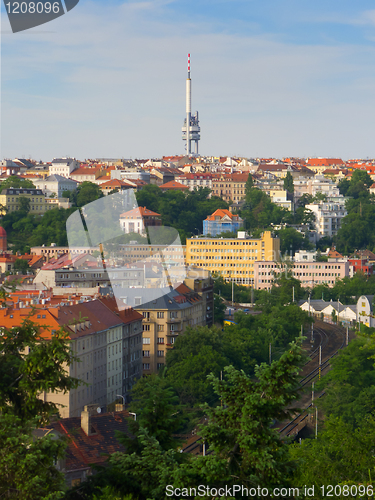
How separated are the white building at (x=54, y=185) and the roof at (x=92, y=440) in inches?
2700

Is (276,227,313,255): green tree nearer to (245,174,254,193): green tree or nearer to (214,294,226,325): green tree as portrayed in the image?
(245,174,254,193): green tree

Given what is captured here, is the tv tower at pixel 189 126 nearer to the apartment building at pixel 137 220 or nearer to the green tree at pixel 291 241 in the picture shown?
the green tree at pixel 291 241

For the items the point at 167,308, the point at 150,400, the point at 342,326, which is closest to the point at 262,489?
the point at 150,400

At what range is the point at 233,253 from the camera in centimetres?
7219

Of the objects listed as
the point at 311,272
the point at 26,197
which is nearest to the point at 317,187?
the point at 311,272

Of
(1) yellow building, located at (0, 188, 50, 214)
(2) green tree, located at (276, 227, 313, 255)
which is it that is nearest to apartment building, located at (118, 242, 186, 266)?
(2) green tree, located at (276, 227, 313, 255)

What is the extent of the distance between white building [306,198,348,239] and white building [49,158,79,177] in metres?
28.3

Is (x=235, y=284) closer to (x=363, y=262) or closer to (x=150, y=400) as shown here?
(x=363, y=262)

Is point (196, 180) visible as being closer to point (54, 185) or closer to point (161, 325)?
point (54, 185)

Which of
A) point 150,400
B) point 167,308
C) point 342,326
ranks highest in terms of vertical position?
point 150,400

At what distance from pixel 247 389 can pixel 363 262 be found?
207 feet

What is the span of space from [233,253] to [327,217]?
61.9ft

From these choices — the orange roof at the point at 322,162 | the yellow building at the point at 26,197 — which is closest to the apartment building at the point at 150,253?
the yellow building at the point at 26,197

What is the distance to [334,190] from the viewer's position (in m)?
98.2
